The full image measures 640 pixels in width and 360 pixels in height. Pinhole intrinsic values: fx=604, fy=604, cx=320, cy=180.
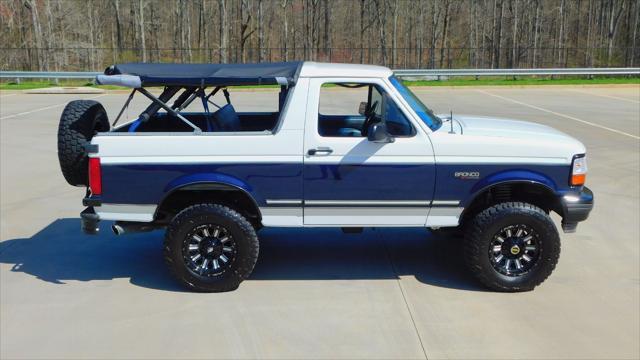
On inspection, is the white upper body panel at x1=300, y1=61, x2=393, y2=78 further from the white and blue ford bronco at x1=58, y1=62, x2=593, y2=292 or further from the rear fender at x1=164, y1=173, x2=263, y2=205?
the rear fender at x1=164, y1=173, x2=263, y2=205

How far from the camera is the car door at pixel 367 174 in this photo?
5250 millimetres

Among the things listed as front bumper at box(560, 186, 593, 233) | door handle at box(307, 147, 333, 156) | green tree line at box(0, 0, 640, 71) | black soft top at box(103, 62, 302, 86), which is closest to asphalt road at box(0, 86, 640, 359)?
front bumper at box(560, 186, 593, 233)

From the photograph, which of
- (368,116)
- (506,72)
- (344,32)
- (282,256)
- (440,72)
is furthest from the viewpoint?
(344,32)

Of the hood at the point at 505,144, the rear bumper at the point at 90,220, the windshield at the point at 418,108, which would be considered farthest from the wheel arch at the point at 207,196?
the hood at the point at 505,144

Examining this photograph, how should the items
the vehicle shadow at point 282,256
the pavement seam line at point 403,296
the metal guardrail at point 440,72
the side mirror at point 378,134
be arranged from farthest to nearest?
the metal guardrail at point 440,72 < the vehicle shadow at point 282,256 < the side mirror at point 378,134 < the pavement seam line at point 403,296

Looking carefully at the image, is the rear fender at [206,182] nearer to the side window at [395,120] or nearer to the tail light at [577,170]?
the side window at [395,120]

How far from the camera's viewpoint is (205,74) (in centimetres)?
541

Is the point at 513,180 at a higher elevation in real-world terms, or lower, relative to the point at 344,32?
Result: lower

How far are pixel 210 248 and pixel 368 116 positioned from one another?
2.10 m

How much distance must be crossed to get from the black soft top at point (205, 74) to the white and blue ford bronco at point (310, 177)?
0.01 meters

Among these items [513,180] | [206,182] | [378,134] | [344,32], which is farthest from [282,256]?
[344,32]

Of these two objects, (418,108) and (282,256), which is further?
(282,256)

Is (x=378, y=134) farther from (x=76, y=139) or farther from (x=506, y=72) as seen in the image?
(x=506, y=72)

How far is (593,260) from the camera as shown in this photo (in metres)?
6.17
